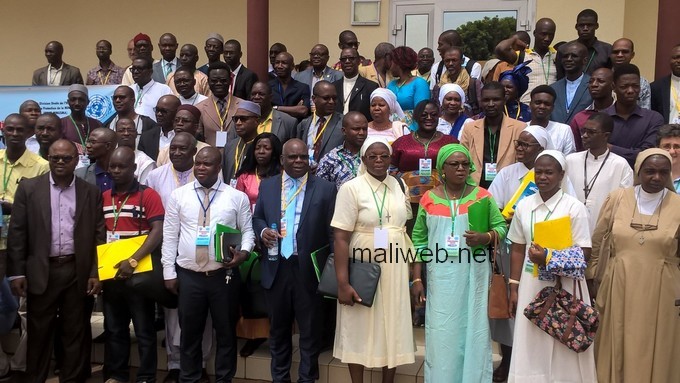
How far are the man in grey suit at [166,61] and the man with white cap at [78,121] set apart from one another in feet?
5.81

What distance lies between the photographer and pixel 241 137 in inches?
250

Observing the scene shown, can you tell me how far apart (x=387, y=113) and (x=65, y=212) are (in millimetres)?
2888

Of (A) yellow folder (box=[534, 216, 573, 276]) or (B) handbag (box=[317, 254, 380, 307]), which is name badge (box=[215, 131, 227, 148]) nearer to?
(B) handbag (box=[317, 254, 380, 307])

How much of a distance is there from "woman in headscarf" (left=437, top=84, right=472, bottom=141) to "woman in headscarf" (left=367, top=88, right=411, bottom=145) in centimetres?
46

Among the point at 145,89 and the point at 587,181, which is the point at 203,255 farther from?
the point at 145,89

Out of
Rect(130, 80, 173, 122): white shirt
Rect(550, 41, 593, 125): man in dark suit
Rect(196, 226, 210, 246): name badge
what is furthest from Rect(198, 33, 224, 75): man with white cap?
Rect(550, 41, 593, 125): man in dark suit

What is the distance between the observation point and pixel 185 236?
5.27 meters

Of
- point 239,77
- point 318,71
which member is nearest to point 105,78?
point 239,77

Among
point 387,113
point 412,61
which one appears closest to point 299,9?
point 412,61

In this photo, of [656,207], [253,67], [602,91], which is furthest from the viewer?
[253,67]

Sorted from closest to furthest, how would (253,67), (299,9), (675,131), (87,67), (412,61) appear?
(675,131) < (412,61) < (253,67) < (299,9) < (87,67)

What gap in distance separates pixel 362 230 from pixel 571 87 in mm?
3071

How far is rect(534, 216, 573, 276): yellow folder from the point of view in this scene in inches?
175

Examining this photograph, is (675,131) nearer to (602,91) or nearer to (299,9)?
(602,91)
